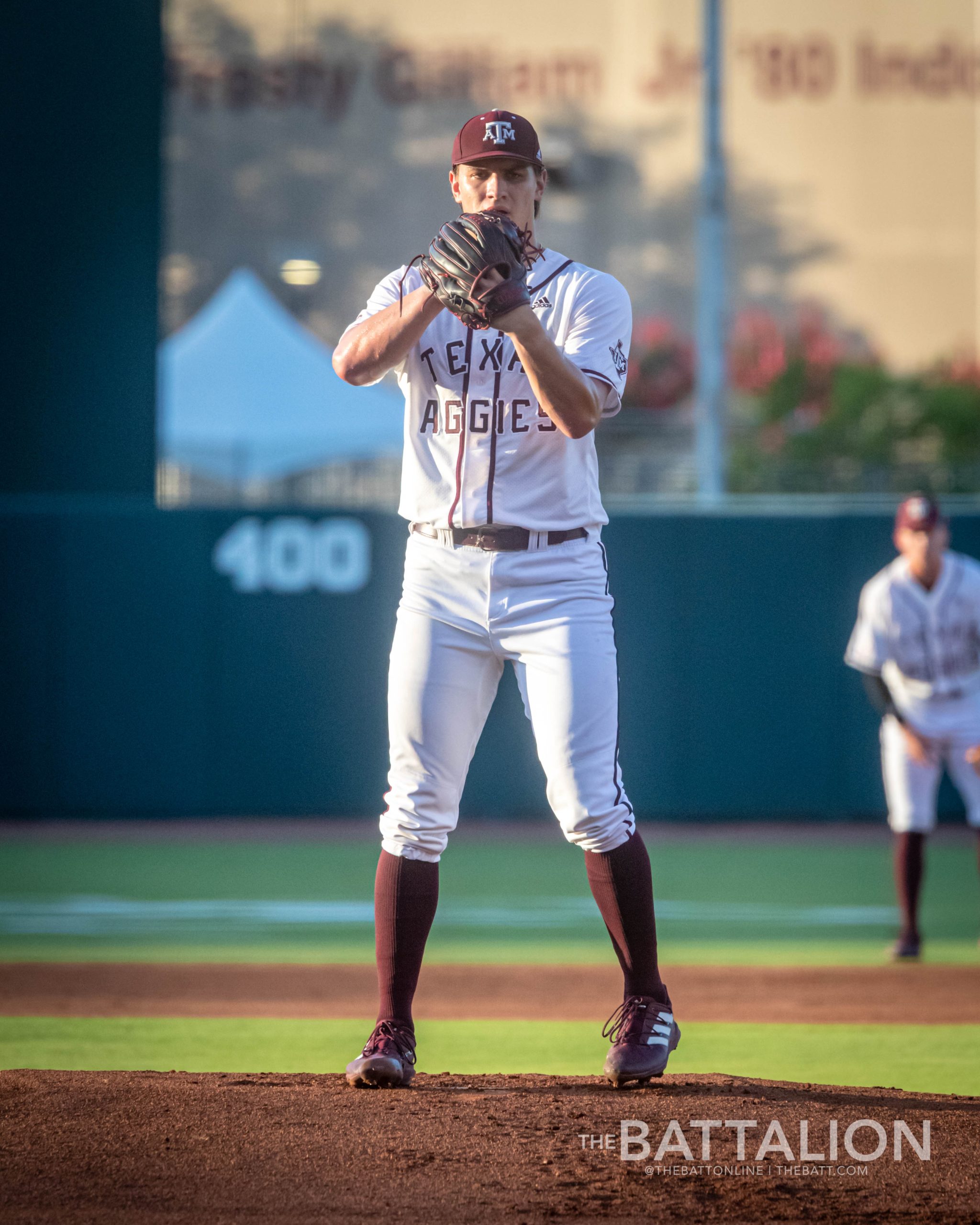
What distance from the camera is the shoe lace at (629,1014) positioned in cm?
341

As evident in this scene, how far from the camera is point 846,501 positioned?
Result: 10.5 metres

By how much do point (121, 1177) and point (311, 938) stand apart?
12.5 ft

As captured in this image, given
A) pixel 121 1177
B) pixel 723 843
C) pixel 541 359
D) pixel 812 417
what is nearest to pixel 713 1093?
pixel 121 1177

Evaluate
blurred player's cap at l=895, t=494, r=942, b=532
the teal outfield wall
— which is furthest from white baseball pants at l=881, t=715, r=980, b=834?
the teal outfield wall

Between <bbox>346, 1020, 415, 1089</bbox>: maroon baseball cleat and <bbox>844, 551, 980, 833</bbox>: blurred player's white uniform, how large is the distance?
3.62 meters

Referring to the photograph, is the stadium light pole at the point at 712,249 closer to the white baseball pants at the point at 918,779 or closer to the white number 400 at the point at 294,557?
the white number 400 at the point at 294,557

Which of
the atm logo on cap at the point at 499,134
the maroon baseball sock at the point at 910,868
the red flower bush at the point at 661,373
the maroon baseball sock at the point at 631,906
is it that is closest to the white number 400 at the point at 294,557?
the maroon baseball sock at the point at 910,868

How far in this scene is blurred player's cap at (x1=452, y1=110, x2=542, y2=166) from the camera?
3.29 meters

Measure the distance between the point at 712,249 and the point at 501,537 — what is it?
30.9 ft

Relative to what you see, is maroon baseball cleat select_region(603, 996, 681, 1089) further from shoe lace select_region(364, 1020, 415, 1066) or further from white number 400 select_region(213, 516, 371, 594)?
white number 400 select_region(213, 516, 371, 594)

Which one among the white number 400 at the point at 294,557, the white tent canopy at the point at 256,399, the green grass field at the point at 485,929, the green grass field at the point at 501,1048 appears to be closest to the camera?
the green grass field at the point at 501,1048

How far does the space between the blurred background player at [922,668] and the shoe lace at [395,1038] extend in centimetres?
355

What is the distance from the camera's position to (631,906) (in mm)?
3434

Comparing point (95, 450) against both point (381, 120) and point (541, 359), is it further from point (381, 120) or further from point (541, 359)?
point (381, 120)
